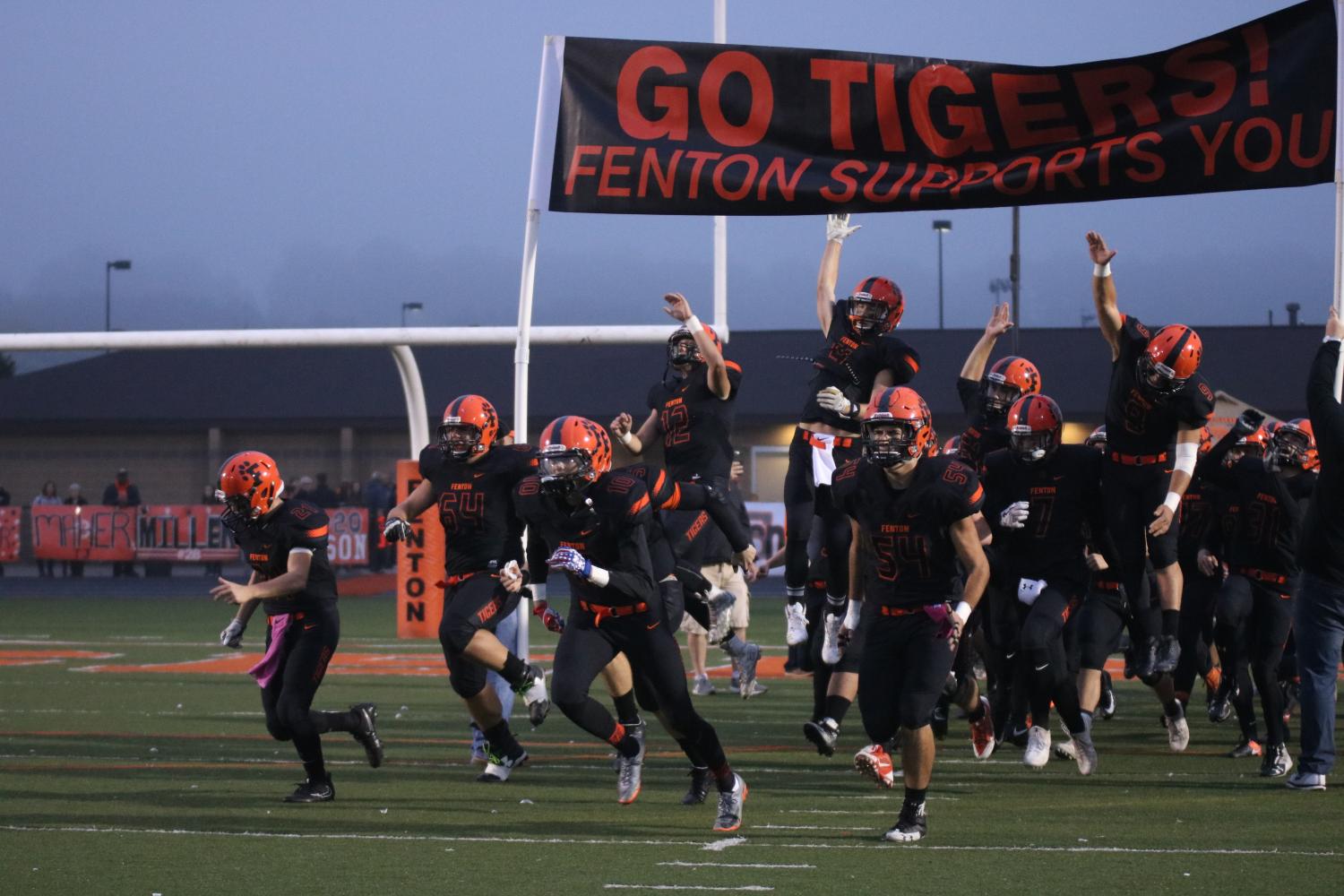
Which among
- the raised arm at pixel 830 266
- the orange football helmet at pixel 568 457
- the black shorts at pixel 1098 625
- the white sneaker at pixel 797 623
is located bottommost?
the white sneaker at pixel 797 623

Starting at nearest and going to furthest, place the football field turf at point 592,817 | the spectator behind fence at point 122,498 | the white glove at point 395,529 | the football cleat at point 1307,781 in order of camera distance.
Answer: the football field turf at point 592,817, the football cleat at point 1307,781, the white glove at point 395,529, the spectator behind fence at point 122,498

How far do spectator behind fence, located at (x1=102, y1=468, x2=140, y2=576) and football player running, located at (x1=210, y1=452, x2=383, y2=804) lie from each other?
24208 millimetres

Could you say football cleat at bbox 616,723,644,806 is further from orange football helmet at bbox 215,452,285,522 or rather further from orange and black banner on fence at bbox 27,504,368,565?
orange and black banner on fence at bbox 27,504,368,565

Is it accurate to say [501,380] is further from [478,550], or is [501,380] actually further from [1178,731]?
[478,550]

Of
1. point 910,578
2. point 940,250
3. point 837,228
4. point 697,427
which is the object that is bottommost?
point 910,578

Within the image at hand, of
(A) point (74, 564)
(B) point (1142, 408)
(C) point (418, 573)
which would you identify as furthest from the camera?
(A) point (74, 564)

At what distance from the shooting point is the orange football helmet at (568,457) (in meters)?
8.95

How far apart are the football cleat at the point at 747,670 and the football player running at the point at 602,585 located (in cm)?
560

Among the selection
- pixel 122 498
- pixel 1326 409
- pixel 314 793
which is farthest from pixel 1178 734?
pixel 122 498

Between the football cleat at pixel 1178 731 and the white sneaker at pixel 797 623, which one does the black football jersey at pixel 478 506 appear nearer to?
the white sneaker at pixel 797 623

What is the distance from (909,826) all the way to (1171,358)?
3765 mm

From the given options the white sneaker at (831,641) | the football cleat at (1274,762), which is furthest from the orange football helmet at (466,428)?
the football cleat at (1274,762)

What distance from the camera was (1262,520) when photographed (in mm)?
10875

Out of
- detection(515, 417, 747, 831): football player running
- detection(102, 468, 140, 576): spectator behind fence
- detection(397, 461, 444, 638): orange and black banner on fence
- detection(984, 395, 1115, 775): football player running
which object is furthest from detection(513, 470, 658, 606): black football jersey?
detection(102, 468, 140, 576): spectator behind fence
